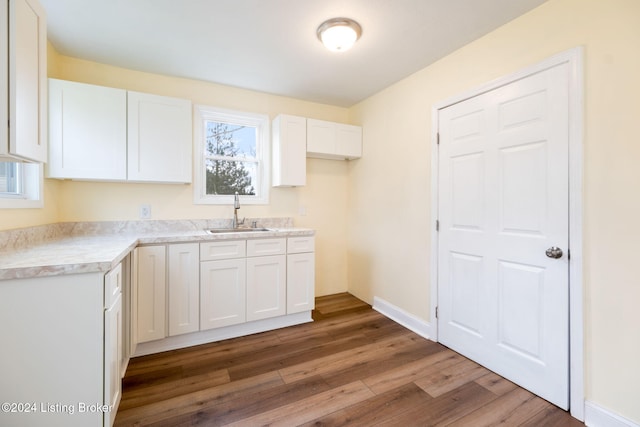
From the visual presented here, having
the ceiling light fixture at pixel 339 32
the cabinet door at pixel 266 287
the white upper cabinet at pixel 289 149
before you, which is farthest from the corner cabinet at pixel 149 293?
the ceiling light fixture at pixel 339 32

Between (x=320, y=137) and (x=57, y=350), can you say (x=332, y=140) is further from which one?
(x=57, y=350)

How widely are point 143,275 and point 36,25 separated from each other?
1.64 metres

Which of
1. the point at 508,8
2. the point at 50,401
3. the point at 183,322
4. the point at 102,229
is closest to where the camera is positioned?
the point at 50,401

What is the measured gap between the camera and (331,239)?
11.7 ft

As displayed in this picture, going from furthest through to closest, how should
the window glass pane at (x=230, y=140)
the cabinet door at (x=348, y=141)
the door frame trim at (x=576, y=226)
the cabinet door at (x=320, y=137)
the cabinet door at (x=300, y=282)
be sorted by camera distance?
the cabinet door at (x=348, y=141)
the cabinet door at (x=320, y=137)
the window glass pane at (x=230, y=140)
the cabinet door at (x=300, y=282)
the door frame trim at (x=576, y=226)

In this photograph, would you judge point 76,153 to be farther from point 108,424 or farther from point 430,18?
point 430,18

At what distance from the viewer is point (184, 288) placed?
2.24 metres

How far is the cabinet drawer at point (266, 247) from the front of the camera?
249cm

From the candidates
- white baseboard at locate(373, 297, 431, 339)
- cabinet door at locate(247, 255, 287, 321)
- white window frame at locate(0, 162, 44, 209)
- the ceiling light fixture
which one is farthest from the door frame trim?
white window frame at locate(0, 162, 44, 209)

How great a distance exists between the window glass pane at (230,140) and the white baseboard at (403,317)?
227cm

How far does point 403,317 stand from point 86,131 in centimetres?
333

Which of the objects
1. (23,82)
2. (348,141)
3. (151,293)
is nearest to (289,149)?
(348,141)

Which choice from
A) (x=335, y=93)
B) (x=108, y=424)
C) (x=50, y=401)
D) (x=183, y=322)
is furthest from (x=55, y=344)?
(x=335, y=93)

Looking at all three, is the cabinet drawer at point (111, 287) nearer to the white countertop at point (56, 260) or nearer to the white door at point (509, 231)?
the white countertop at point (56, 260)
